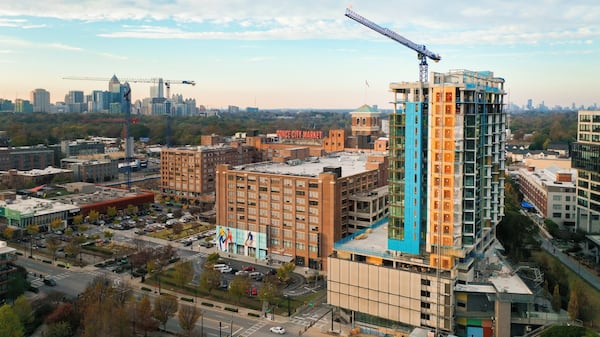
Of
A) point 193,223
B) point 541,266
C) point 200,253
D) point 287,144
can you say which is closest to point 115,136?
point 287,144

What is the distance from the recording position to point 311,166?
199ft

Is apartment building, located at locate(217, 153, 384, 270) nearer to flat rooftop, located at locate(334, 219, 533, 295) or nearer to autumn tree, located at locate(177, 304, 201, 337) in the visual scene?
flat rooftop, located at locate(334, 219, 533, 295)

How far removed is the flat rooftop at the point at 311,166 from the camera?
54.4 meters

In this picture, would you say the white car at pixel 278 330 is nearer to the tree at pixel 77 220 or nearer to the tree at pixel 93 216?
the tree at pixel 77 220

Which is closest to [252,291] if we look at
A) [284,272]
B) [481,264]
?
[284,272]

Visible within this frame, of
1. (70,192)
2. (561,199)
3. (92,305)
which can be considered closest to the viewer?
(92,305)

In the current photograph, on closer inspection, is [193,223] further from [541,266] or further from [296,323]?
[541,266]

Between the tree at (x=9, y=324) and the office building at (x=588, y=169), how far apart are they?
52.4 metres

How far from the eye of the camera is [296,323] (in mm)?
37781

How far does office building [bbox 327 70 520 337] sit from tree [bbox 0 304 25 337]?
19.7 meters

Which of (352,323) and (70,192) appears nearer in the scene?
(352,323)

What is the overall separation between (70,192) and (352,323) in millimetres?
56772

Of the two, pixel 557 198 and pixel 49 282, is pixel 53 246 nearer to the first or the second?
pixel 49 282

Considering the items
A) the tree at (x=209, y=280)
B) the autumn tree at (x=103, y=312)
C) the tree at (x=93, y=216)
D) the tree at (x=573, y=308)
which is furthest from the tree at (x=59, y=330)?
the tree at (x=93, y=216)
